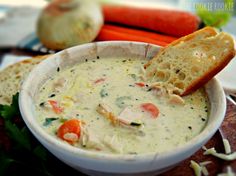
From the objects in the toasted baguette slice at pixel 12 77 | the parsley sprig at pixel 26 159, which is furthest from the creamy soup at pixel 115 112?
the toasted baguette slice at pixel 12 77

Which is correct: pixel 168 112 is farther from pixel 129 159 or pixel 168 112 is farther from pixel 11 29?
pixel 11 29

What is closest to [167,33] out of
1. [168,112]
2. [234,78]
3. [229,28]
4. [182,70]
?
[229,28]

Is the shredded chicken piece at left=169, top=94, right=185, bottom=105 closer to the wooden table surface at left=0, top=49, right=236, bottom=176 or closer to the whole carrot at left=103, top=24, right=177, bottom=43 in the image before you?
the wooden table surface at left=0, top=49, right=236, bottom=176

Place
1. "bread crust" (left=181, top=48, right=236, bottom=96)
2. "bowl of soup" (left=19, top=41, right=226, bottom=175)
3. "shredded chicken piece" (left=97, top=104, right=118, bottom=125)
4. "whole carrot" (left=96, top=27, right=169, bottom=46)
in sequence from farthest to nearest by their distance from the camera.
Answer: "whole carrot" (left=96, top=27, right=169, bottom=46) < "bread crust" (left=181, top=48, right=236, bottom=96) < "shredded chicken piece" (left=97, top=104, right=118, bottom=125) < "bowl of soup" (left=19, top=41, right=226, bottom=175)

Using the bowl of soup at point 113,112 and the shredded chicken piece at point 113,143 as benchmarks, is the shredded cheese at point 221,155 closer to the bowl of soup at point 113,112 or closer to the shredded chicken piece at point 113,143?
the bowl of soup at point 113,112

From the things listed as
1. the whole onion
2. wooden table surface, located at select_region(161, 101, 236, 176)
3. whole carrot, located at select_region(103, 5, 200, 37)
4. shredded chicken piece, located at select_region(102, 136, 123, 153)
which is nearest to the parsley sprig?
shredded chicken piece, located at select_region(102, 136, 123, 153)

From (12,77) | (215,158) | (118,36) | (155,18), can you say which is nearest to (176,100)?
(215,158)
